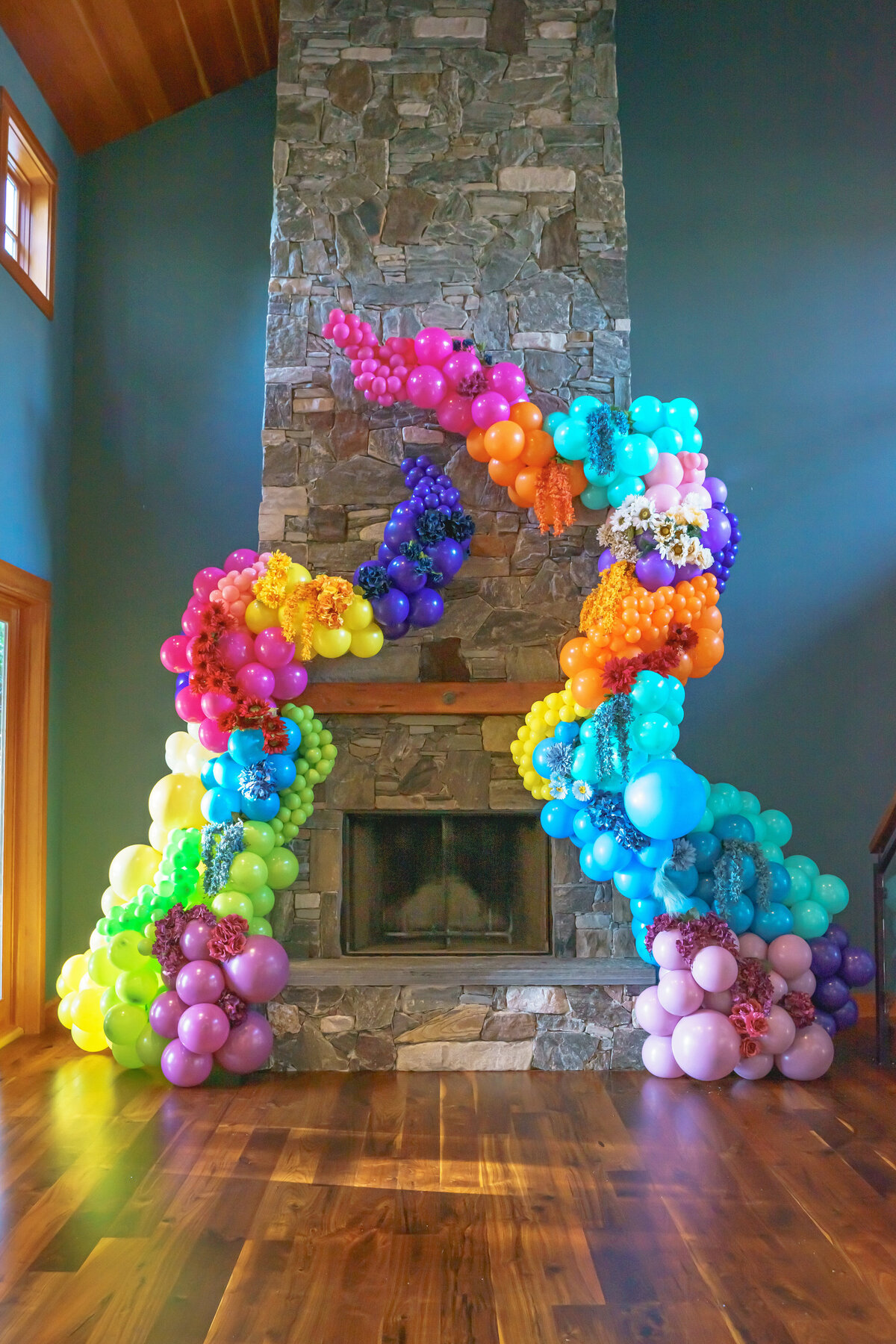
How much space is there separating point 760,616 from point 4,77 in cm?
414

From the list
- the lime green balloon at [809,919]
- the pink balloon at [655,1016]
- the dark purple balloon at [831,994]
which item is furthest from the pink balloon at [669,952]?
the dark purple balloon at [831,994]

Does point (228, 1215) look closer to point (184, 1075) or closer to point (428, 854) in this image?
point (184, 1075)

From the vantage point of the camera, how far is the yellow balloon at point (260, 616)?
13.0ft

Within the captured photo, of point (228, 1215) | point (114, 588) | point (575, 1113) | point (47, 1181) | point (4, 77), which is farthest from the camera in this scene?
point (114, 588)

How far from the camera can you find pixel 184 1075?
12.1 feet

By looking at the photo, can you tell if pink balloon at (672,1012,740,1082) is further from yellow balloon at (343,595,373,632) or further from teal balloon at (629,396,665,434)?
teal balloon at (629,396,665,434)

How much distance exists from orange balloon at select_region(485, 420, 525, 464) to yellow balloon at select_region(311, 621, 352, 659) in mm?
943

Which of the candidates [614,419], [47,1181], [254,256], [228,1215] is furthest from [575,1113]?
[254,256]

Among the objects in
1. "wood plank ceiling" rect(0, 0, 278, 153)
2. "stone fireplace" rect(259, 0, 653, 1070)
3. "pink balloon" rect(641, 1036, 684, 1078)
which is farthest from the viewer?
"wood plank ceiling" rect(0, 0, 278, 153)

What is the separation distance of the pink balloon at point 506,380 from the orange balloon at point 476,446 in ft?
0.60

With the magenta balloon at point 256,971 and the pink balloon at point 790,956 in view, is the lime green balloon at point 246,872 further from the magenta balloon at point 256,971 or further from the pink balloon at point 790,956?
the pink balloon at point 790,956

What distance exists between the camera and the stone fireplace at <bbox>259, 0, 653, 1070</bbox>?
411cm

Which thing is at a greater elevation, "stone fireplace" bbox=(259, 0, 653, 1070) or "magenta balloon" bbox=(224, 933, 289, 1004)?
"stone fireplace" bbox=(259, 0, 653, 1070)

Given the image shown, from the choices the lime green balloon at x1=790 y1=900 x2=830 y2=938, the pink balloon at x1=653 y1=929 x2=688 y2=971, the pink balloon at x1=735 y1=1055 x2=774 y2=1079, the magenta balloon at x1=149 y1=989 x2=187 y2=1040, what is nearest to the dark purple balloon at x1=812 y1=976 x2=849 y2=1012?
the lime green balloon at x1=790 y1=900 x2=830 y2=938
